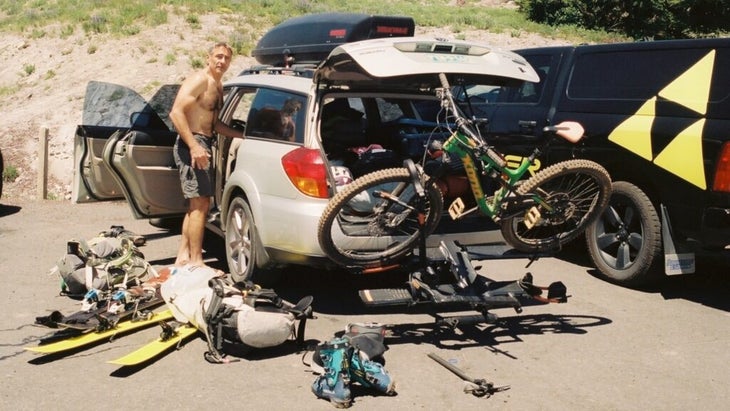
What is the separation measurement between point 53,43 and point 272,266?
74.3 feet

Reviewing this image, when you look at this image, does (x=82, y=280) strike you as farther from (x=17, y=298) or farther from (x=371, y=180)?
(x=371, y=180)

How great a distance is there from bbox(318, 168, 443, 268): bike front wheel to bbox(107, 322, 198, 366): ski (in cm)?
111

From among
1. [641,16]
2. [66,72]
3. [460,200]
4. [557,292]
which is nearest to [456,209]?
[460,200]

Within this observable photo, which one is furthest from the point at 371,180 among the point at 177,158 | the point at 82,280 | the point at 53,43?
the point at 53,43

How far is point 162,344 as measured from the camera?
15.1 ft

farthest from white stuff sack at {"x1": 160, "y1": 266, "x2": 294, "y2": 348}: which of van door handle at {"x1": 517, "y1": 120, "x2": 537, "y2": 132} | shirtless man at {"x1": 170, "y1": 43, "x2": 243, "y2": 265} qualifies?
van door handle at {"x1": 517, "y1": 120, "x2": 537, "y2": 132}

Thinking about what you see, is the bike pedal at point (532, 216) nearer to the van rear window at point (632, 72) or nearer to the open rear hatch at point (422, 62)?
the open rear hatch at point (422, 62)

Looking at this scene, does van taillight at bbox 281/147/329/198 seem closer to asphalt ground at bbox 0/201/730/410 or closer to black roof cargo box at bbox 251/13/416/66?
asphalt ground at bbox 0/201/730/410

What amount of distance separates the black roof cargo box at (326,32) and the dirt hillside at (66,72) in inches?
259

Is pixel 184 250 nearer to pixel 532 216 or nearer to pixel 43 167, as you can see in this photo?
pixel 532 216

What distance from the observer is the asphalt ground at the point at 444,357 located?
3.97m

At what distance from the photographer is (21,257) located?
708 centimetres

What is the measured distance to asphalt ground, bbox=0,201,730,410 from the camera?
3.97 m

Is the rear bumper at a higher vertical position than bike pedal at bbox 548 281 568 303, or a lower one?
higher
